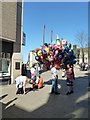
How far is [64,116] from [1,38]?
850 centimetres

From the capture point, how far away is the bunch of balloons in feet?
53.7

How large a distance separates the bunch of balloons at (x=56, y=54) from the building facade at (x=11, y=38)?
2022 millimetres

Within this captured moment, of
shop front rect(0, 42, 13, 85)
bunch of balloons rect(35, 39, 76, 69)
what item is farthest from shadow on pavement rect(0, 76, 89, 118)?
shop front rect(0, 42, 13, 85)

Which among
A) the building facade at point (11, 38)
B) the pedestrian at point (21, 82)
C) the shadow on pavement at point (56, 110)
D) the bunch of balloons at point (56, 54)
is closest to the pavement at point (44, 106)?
the shadow on pavement at point (56, 110)

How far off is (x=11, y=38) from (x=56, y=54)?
3284 mm

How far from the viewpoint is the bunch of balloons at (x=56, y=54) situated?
644 inches

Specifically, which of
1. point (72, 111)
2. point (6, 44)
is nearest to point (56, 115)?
point (72, 111)

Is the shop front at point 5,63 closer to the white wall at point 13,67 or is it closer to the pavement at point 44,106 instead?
the white wall at point 13,67

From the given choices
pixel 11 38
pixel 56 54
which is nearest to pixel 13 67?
pixel 11 38

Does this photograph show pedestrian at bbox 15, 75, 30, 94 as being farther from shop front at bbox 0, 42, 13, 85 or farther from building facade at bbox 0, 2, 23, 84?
building facade at bbox 0, 2, 23, 84

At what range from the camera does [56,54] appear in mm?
16281

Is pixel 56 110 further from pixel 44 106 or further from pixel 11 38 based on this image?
pixel 11 38

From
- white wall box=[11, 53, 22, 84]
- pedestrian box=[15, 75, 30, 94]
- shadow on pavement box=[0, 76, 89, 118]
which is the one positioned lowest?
shadow on pavement box=[0, 76, 89, 118]

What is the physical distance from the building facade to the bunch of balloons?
2.02 meters
